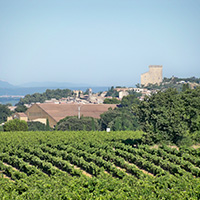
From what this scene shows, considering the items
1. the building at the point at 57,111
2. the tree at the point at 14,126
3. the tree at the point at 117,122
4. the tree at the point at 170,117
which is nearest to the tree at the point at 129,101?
the building at the point at 57,111

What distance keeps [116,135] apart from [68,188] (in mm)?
20460

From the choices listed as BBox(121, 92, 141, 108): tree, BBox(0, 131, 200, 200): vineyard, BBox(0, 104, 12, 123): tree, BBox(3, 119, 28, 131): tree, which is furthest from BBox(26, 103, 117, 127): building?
BBox(0, 131, 200, 200): vineyard

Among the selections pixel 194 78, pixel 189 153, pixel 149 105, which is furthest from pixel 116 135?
pixel 194 78

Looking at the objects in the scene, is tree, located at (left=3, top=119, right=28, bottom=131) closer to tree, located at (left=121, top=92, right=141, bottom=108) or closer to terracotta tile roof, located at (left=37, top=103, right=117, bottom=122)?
terracotta tile roof, located at (left=37, top=103, right=117, bottom=122)

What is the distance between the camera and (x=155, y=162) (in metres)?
24.0

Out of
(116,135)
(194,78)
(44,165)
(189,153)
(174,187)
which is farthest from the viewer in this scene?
(194,78)

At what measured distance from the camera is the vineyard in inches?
628

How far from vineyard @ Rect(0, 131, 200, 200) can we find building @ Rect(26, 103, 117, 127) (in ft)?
172

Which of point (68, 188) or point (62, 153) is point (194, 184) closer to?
point (68, 188)

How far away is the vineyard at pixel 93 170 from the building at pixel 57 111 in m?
52.4

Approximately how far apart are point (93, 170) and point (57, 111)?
237ft

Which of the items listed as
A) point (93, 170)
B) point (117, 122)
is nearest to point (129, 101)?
point (117, 122)

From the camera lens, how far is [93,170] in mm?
22062

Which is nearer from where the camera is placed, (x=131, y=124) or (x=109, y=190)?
(x=109, y=190)
